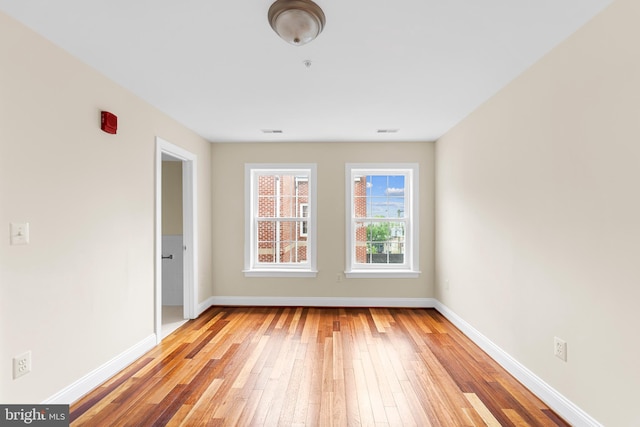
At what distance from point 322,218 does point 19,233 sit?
325 centimetres

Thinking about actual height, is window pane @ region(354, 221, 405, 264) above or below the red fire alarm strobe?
below

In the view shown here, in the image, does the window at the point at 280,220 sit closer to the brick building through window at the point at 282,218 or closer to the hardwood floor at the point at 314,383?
the brick building through window at the point at 282,218

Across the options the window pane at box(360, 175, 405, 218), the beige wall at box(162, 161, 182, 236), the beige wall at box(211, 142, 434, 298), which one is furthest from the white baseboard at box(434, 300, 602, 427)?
the beige wall at box(162, 161, 182, 236)

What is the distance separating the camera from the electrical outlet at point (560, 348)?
200cm

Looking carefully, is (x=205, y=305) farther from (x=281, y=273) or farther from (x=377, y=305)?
(x=377, y=305)

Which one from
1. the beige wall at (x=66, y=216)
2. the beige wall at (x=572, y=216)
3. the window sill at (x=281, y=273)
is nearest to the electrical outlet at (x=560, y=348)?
the beige wall at (x=572, y=216)

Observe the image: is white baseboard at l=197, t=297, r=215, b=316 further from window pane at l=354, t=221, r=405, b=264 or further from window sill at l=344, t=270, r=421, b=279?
window pane at l=354, t=221, r=405, b=264

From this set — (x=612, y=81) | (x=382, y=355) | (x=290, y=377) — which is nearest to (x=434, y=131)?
(x=612, y=81)

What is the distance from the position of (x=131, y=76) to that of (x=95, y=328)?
197cm

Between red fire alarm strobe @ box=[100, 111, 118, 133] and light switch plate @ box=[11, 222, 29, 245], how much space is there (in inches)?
36.8

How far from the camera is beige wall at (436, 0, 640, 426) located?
1596 millimetres

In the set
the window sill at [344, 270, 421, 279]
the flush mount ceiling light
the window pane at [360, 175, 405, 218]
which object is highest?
the flush mount ceiling light

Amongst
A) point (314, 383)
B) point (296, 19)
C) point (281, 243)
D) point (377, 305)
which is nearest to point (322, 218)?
point (281, 243)

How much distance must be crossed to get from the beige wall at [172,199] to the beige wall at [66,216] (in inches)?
62.0
